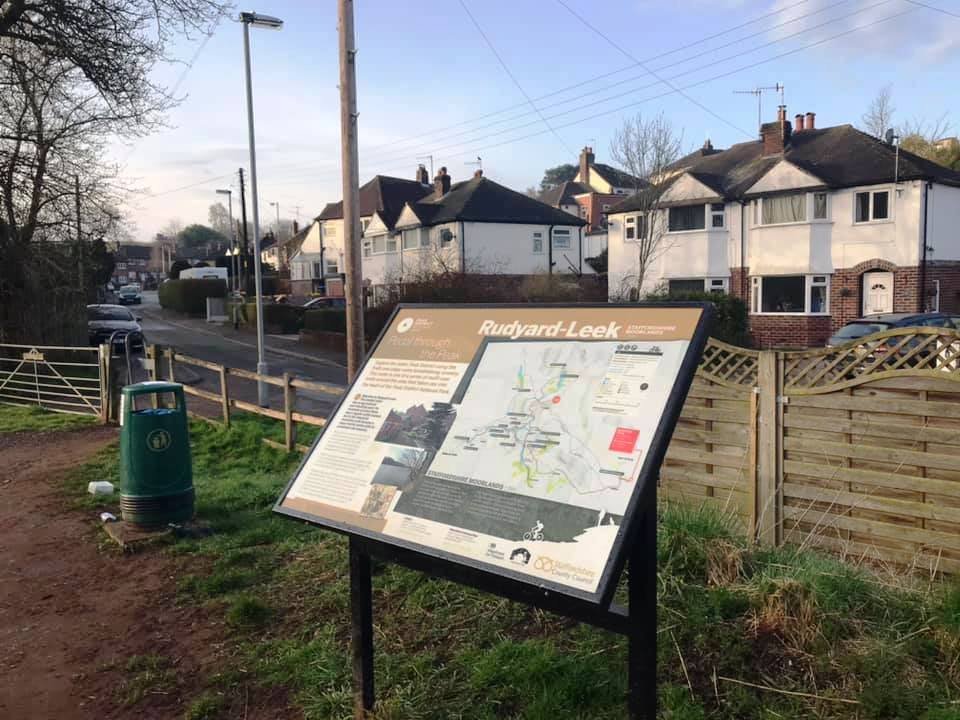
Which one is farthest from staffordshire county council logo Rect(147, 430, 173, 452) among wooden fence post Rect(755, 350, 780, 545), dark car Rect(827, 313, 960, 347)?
dark car Rect(827, 313, 960, 347)

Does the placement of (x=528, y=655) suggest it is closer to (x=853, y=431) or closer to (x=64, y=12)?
(x=853, y=431)

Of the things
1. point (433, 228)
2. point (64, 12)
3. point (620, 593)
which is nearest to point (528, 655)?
point (620, 593)

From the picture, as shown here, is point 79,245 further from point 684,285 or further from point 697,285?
point 697,285

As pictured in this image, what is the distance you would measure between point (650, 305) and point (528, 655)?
1.88m

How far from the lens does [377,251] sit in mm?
47562

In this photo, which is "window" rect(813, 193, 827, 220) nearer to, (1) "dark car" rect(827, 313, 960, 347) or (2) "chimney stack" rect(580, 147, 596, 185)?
(1) "dark car" rect(827, 313, 960, 347)

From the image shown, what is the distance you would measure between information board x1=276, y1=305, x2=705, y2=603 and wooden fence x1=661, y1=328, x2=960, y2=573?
2826 millimetres

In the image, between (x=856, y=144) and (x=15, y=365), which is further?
(x=856, y=144)

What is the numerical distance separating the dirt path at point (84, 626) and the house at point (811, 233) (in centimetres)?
2628

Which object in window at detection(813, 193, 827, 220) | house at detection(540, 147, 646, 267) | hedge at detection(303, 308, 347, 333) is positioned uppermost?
house at detection(540, 147, 646, 267)

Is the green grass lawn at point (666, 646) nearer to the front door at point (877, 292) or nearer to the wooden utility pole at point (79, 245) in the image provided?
the wooden utility pole at point (79, 245)

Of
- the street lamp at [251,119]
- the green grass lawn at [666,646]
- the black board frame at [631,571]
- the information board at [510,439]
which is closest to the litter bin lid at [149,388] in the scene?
the green grass lawn at [666,646]

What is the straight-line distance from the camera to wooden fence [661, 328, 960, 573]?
15.6 ft

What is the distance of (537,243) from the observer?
139 feet
